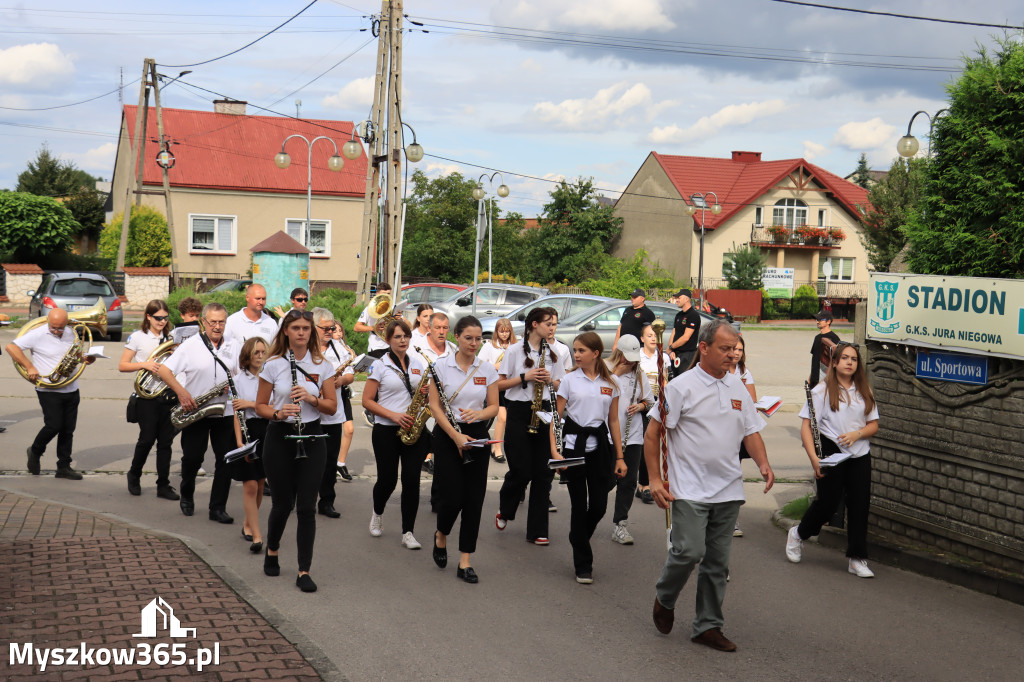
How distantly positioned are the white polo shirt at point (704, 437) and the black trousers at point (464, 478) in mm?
1670

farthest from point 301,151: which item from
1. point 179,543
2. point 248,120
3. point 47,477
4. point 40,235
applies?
point 179,543

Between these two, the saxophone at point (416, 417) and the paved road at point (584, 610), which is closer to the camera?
the paved road at point (584, 610)

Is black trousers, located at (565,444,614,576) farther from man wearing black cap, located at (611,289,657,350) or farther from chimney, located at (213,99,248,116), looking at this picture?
chimney, located at (213,99,248,116)

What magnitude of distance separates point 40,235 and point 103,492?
35853mm

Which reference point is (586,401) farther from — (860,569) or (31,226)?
(31,226)

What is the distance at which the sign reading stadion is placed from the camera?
6914 millimetres

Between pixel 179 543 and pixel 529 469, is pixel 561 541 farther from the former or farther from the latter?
pixel 179 543

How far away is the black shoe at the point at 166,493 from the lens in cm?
938

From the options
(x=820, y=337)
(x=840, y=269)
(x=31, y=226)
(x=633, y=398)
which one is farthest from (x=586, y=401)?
(x=840, y=269)

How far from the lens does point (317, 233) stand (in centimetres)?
4725

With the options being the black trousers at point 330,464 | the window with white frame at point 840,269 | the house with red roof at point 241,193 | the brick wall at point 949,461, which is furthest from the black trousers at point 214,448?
the window with white frame at point 840,269

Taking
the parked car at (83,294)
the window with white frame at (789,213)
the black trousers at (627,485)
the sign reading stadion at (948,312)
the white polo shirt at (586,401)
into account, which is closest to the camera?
the sign reading stadion at (948,312)

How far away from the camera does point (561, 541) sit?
836 centimetres

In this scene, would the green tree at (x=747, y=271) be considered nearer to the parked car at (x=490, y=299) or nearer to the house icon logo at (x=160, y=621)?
the parked car at (x=490, y=299)
